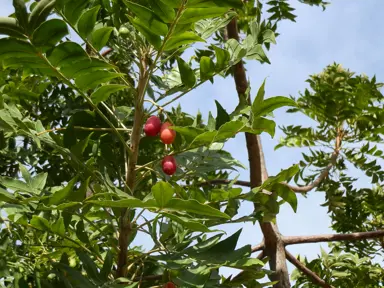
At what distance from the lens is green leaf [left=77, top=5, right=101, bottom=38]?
5.09 feet

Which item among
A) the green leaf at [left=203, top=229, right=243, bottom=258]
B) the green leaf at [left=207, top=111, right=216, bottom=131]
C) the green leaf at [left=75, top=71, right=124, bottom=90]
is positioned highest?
the green leaf at [left=75, top=71, right=124, bottom=90]

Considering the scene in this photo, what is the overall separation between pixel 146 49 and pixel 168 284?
698 millimetres

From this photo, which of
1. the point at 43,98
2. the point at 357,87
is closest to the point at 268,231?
the point at 357,87

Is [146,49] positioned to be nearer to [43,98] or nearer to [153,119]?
[153,119]

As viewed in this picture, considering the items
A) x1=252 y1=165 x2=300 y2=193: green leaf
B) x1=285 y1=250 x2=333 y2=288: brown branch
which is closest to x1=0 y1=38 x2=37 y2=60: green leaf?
x1=252 y1=165 x2=300 y2=193: green leaf

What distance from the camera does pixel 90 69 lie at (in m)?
1.58

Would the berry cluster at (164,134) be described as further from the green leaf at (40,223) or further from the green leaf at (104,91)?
the green leaf at (40,223)

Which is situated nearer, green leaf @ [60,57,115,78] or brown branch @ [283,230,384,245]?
green leaf @ [60,57,115,78]

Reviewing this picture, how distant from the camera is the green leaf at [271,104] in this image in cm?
158

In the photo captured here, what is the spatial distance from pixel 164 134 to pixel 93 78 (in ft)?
0.92

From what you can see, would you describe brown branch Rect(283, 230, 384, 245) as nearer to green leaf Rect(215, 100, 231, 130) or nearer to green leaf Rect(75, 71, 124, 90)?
green leaf Rect(215, 100, 231, 130)

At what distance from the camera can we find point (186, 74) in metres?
1.78

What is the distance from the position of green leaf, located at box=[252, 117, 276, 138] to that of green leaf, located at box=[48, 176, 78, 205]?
496 millimetres

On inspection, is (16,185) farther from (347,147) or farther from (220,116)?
(347,147)
